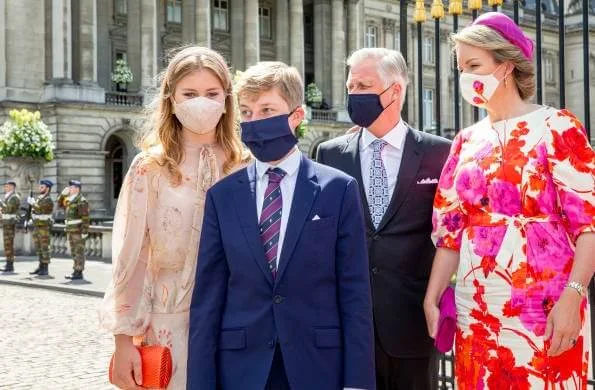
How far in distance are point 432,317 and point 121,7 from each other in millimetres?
44690

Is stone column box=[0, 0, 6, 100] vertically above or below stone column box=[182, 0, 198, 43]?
below

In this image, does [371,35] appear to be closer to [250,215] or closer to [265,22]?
[265,22]

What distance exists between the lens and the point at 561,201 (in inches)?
147

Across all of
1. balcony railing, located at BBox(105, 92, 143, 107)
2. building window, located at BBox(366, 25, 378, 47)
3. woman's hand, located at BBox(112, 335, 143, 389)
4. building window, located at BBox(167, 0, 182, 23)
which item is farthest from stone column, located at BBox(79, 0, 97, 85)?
woman's hand, located at BBox(112, 335, 143, 389)

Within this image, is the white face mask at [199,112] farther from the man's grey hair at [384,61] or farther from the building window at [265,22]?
the building window at [265,22]

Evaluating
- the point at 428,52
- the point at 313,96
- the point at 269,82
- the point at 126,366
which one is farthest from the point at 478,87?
the point at 428,52

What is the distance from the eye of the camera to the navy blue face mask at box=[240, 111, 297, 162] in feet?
11.8

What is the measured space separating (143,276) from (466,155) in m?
1.67

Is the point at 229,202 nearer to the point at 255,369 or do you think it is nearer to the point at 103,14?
the point at 255,369

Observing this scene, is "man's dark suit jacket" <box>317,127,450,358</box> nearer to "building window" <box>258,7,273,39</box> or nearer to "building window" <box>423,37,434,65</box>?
"building window" <box>258,7,273,39</box>

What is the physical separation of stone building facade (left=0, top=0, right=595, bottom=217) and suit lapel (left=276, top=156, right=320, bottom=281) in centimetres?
2756

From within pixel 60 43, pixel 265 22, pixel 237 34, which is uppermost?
pixel 265 22

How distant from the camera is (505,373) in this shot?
3783 millimetres

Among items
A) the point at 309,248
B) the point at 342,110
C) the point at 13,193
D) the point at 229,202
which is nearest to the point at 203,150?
the point at 229,202
